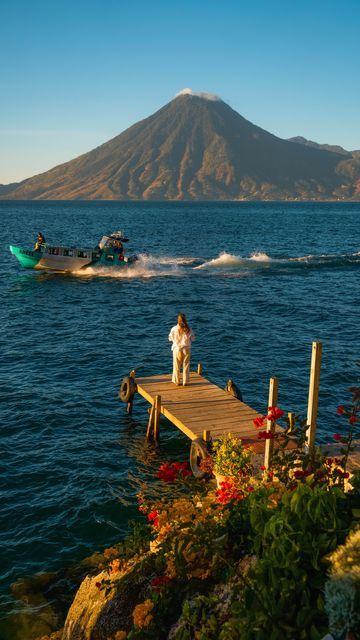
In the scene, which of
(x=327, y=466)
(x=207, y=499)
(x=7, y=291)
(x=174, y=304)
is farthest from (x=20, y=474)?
(x=7, y=291)

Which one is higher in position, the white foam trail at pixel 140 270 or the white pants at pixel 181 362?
the white pants at pixel 181 362

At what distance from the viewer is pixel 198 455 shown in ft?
50.9

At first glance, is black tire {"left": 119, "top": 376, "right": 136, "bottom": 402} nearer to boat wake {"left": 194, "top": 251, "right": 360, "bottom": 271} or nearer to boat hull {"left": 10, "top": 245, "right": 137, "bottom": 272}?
boat hull {"left": 10, "top": 245, "right": 137, "bottom": 272}

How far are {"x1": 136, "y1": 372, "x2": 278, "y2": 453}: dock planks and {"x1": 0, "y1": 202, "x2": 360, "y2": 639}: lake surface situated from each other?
1470 mm

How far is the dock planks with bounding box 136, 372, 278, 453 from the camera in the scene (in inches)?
630

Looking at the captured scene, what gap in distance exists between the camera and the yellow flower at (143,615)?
732 centimetres

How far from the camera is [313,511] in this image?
6.56 meters

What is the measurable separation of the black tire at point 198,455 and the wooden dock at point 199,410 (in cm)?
23

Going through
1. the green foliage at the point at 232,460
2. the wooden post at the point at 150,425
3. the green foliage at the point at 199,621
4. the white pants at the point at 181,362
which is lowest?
the wooden post at the point at 150,425

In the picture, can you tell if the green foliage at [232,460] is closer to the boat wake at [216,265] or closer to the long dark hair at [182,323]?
the long dark hair at [182,323]

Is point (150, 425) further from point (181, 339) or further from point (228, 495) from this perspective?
point (228, 495)

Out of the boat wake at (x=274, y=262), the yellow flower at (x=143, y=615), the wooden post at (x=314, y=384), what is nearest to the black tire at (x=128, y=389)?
the wooden post at (x=314, y=384)

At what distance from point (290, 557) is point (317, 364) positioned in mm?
5170

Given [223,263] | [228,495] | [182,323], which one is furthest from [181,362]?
[223,263]
